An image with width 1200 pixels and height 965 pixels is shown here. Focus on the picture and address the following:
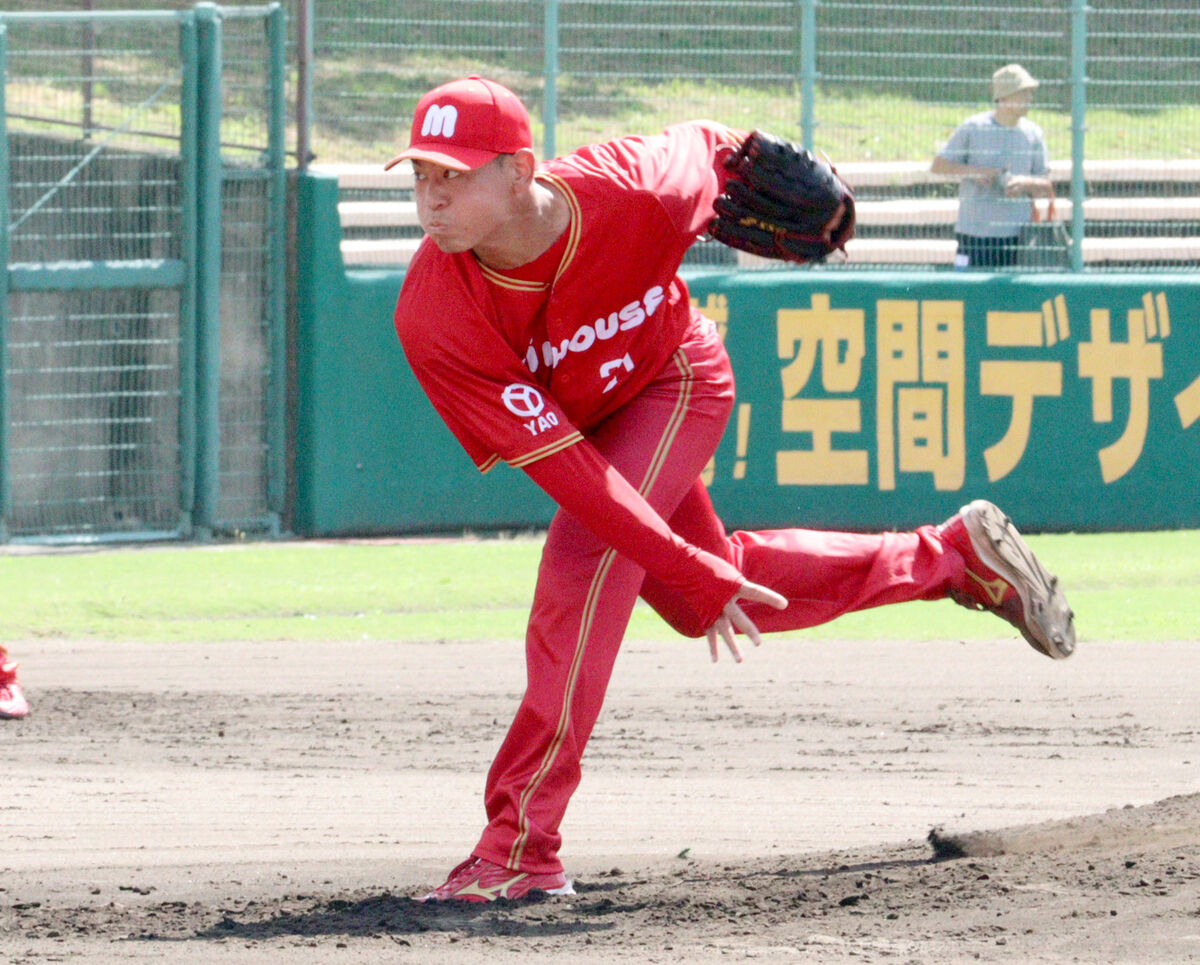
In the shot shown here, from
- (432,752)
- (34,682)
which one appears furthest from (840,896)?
(34,682)

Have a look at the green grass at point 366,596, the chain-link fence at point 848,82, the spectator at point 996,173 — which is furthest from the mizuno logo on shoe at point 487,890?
the spectator at point 996,173

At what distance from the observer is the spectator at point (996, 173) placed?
11.7m

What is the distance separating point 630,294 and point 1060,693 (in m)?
3.50

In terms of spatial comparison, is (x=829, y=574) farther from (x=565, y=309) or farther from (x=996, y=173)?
(x=996, y=173)

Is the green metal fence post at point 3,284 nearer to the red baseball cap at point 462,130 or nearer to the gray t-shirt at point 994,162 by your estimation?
the gray t-shirt at point 994,162

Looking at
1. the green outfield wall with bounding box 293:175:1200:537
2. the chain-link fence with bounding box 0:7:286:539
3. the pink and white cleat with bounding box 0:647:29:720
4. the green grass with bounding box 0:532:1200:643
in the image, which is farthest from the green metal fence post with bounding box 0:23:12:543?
the pink and white cleat with bounding box 0:647:29:720

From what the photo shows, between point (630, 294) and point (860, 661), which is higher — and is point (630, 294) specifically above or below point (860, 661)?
above

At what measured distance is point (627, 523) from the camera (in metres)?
4.36

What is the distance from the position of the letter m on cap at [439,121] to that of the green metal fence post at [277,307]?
7.37 m

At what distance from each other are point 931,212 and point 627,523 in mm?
8239

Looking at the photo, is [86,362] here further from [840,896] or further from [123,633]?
[840,896]

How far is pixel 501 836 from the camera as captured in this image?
451 cm

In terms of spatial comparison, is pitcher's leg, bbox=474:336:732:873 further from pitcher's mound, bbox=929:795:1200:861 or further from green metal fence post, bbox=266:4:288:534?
green metal fence post, bbox=266:4:288:534

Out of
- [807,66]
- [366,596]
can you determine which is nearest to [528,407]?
[366,596]
